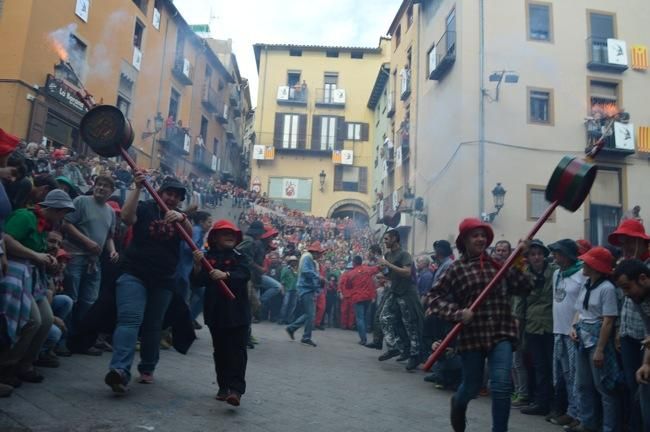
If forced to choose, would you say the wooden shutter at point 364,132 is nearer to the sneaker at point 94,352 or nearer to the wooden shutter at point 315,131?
the wooden shutter at point 315,131

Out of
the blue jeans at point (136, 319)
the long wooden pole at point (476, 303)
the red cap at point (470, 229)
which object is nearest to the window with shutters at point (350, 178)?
the blue jeans at point (136, 319)

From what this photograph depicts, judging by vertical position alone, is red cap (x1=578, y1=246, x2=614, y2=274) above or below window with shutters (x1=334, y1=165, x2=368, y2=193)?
below

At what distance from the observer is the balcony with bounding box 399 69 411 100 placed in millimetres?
23712

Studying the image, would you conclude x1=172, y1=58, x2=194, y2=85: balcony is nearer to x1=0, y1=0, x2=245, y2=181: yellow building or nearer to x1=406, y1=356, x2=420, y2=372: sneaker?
x1=0, y1=0, x2=245, y2=181: yellow building

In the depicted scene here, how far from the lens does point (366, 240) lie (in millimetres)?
26641

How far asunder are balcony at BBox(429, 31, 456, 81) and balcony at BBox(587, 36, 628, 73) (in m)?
4.41

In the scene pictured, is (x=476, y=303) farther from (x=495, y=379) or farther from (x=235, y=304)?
(x=235, y=304)

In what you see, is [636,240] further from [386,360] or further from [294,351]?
[294,351]

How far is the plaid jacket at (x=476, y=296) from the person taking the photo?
147 inches

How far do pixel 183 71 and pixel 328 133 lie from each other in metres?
12.0

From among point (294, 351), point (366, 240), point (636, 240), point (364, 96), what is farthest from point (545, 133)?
point (364, 96)

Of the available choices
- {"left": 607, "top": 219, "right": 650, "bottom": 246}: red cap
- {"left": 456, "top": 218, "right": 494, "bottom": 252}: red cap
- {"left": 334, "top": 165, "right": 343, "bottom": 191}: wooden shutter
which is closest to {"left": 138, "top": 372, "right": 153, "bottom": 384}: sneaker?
{"left": 456, "top": 218, "right": 494, "bottom": 252}: red cap

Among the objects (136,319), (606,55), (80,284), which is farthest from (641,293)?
(606,55)

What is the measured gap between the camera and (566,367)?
5.05 m
